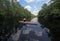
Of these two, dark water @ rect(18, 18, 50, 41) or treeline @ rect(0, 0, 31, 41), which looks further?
dark water @ rect(18, 18, 50, 41)

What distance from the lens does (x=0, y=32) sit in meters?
16.6

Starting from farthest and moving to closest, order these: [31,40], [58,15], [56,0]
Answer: [56,0], [58,15], [31,40]

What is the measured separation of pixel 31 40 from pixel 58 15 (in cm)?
340

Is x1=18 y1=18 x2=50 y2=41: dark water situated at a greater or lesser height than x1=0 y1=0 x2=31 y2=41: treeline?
lesser

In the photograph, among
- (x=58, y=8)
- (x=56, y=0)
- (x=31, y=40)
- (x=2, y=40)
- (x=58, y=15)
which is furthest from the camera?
Result: (x=56, y=0)

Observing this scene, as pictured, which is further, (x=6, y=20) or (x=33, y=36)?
(x=33, y=36)

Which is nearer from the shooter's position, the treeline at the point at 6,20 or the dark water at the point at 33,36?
the treeline at the point at 6,20

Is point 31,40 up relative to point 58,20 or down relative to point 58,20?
down

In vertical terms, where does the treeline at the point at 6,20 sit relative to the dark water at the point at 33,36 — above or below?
above

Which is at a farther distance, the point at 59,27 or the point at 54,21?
the point at 54,21

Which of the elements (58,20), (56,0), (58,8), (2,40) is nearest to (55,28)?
(58,20)

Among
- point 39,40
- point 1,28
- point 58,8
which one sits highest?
point 58,8

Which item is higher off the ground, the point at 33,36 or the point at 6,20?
the point at 6,20

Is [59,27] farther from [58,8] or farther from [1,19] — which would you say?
[1,19]
